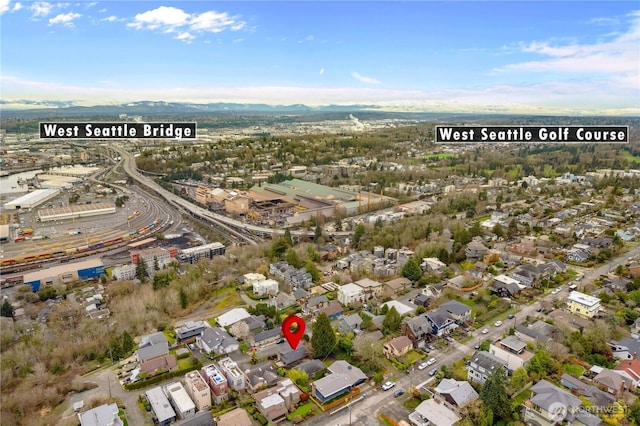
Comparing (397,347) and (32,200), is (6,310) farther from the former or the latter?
(32,200)

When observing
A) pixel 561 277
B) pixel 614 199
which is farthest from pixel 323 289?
pixel 614 199

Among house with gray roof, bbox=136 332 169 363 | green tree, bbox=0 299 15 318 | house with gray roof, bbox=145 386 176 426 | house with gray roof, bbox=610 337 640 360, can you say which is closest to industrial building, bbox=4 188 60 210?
green tree, bbox=0 299 15 318

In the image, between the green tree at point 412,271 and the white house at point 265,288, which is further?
the green tree at point 412,271

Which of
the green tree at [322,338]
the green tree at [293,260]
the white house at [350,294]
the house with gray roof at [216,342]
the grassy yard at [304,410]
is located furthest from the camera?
the green tree at [293,260]

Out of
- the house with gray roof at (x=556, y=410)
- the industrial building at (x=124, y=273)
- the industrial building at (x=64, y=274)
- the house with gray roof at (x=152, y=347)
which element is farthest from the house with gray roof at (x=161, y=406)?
the industrial building at (x=64, y=274)

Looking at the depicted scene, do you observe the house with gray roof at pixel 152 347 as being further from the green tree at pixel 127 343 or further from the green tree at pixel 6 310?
the green tree at pixel 6 310

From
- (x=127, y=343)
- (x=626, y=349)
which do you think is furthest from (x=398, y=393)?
(x=127, y=343)

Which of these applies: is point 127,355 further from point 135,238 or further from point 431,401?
point 135,238
